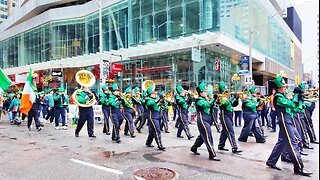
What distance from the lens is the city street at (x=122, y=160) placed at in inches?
233

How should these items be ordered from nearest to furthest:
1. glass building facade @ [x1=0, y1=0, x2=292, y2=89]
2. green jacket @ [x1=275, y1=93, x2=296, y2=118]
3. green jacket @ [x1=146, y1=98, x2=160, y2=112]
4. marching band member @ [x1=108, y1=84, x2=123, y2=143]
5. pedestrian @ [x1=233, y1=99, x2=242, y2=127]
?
green jacket @ [x1=275, y1=93, x2=296, y2=118], green jacket @ [x1=146, y1=98, x2=160, y2=112], marching band member @ [x1=108, y1=84, x2=123, y2=143], pedestrian @ [x1=233, y1=99, x2=242, y2=127], glass building facade @ [x1=0, y1=0, x2=292, y2=89]

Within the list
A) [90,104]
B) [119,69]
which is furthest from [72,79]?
[90,104]

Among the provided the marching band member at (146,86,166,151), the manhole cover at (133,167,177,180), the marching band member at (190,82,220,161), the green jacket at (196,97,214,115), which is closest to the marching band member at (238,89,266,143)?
the marching band member at (190,82,220,161)

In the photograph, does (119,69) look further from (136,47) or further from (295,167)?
(295,167)

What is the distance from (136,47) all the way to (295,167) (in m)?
21.9

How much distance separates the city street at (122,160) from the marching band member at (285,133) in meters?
0.22

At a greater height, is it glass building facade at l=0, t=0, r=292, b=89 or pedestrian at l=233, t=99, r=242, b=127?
glass building facade at l=0, t=0, r=292, b=89

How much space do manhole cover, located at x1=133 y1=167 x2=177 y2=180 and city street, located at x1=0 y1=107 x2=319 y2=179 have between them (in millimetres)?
131

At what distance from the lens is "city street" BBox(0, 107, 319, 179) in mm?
5906

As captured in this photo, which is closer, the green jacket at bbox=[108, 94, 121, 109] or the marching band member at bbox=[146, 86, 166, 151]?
the marching band member at bbox=[146, 86, 166, 151]

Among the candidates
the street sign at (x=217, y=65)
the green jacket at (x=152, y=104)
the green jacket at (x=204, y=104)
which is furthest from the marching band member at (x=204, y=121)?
the street sign at (x=217, y=65)

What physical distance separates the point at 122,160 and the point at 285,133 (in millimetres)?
3652

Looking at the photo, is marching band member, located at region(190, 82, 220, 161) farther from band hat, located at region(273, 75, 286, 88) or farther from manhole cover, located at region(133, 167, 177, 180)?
band hat, located at region(273, 75, 286, 88)

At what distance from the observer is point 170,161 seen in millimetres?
6914
